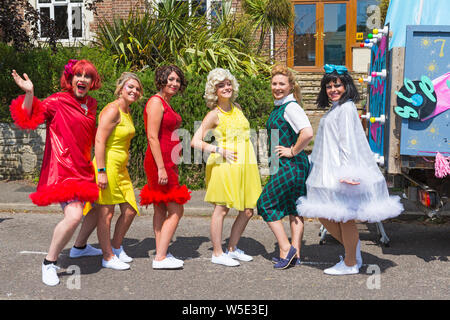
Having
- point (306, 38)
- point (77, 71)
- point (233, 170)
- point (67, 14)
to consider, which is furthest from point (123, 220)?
point (306, 38)

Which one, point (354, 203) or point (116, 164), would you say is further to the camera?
point (116, 164)

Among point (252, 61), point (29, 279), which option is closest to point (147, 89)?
point (252, 61)

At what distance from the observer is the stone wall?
29.7 feet

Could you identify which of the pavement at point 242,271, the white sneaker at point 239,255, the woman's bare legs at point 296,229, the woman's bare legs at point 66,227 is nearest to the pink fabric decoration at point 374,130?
the pavement at point 242,271

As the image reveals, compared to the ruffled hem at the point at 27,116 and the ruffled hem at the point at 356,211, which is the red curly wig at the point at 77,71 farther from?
the ruffled hem at the point at 356,211

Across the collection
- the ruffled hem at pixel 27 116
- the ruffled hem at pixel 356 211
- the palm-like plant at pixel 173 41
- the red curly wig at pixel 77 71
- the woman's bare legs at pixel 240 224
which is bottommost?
the woman's bare legs at pixel 240 224

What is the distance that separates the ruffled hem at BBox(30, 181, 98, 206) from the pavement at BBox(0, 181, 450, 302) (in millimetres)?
719

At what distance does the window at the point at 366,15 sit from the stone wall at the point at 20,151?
1017cm

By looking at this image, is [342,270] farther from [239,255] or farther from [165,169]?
[165,169]

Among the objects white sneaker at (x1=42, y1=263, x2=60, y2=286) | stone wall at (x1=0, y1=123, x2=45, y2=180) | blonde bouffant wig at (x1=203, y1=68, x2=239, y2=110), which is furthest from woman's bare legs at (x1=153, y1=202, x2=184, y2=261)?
stone wall at (x1=0, y1=123, x2=45, y2=180)

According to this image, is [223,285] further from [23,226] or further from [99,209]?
[23,226]

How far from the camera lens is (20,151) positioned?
356 inches

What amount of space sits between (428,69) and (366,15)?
11755 millimetres

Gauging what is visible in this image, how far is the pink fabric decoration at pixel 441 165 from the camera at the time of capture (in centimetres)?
408
